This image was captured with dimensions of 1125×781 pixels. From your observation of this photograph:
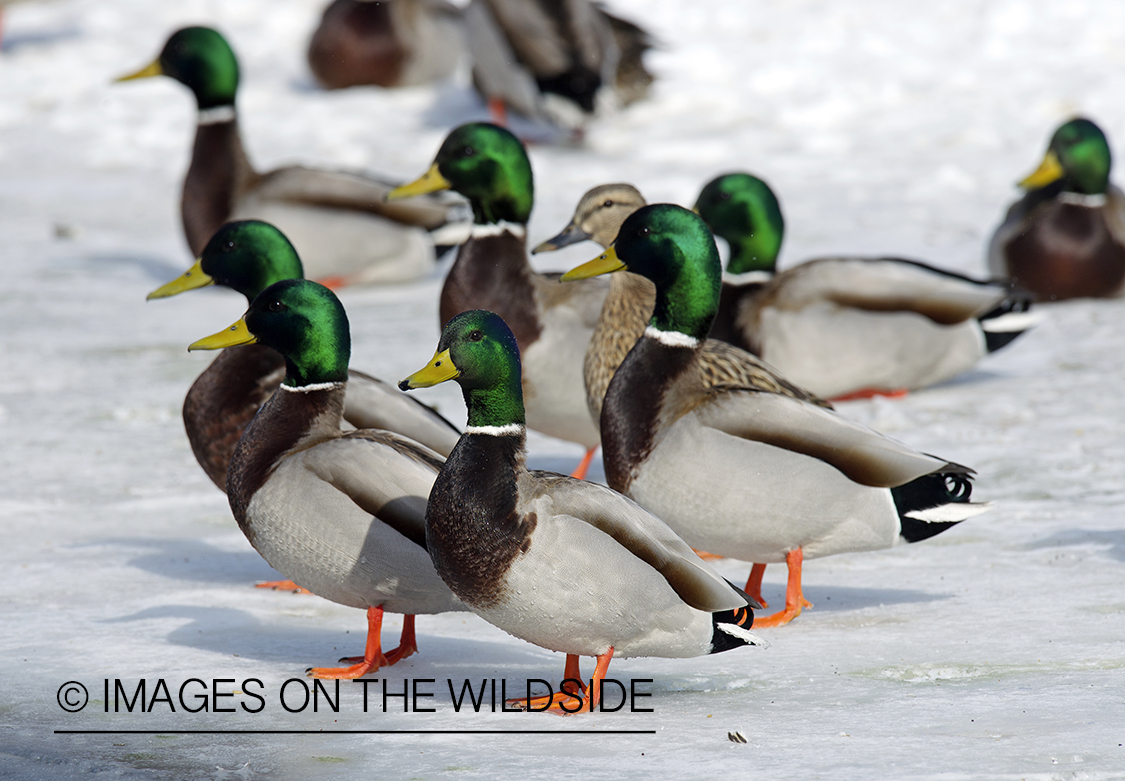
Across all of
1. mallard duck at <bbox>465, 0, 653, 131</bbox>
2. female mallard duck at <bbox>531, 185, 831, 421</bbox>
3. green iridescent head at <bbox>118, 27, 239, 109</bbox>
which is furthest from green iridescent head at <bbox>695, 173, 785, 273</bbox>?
mallard duck at <bbox>465, 0, 653, 131</bbox>

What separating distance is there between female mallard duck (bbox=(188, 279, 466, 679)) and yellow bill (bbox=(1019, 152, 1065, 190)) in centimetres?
469

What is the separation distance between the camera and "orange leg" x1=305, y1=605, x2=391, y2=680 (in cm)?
323

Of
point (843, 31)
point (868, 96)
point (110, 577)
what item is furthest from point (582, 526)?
point (843, 31)

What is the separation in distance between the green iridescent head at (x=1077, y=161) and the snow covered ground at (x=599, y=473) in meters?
0.61

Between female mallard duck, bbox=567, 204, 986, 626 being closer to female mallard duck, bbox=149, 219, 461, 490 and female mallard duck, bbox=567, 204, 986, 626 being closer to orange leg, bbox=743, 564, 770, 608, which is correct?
orange leg, bbox=743, 564, 770, 608

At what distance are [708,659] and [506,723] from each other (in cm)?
65

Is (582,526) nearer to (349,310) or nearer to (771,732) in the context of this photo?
(771,732)

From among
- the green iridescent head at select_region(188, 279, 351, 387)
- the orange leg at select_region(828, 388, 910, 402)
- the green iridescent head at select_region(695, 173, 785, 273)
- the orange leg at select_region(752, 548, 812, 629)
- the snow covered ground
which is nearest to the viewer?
the snow covered ground

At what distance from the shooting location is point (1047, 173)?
723 centimetres

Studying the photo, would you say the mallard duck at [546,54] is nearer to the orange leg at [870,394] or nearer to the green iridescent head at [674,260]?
the orange leg at [870,394]

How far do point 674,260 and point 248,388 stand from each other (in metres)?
1.26

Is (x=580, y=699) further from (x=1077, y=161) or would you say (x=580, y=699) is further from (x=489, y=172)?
(x=1077, y=161)

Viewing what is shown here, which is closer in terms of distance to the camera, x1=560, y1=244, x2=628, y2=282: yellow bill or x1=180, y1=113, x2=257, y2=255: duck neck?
x1=560, y1=244, x2=628, y2=282: yellow bill

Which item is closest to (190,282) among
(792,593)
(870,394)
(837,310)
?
(792,593)
